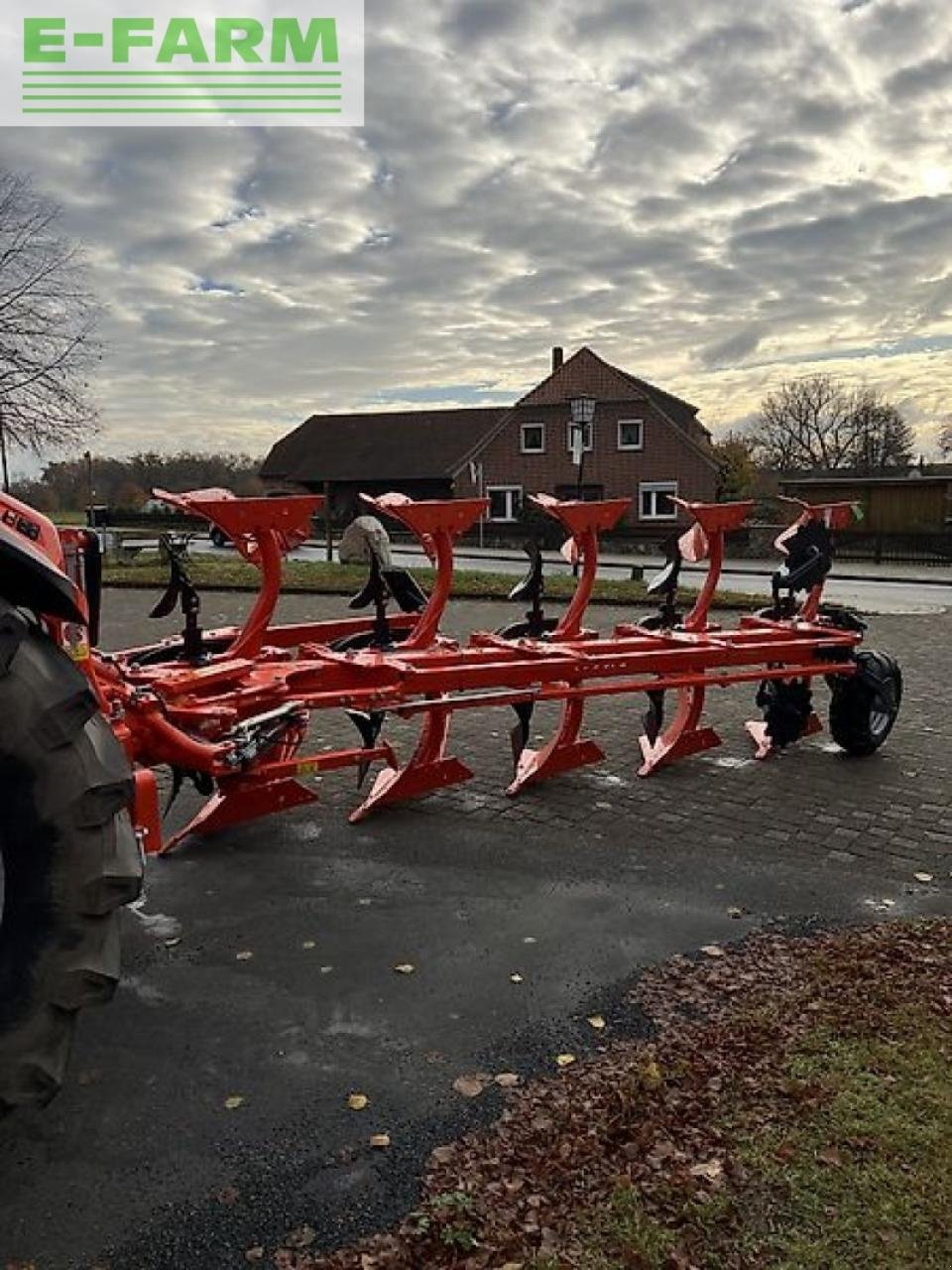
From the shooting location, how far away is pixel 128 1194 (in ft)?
8.54

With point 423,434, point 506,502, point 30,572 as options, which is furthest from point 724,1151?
point 423,434

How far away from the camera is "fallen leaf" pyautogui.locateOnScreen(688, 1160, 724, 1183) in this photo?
2.60 meters

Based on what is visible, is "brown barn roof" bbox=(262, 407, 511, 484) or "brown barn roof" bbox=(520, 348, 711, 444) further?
"brown barn roof" bbox=(262, 407, 511, 484)

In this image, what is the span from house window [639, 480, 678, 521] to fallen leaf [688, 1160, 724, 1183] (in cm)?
3723

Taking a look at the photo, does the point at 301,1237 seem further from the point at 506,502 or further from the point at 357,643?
the point at 506,502

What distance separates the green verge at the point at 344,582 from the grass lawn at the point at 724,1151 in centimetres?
1217

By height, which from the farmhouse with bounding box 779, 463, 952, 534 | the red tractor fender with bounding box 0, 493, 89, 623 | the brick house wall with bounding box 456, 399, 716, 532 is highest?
the brick house wall with bounding box 456, 399, 716, 532

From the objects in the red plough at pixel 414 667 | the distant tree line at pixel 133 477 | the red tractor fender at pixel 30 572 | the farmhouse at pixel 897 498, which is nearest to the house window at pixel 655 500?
the farmhouse at pixel 897 498

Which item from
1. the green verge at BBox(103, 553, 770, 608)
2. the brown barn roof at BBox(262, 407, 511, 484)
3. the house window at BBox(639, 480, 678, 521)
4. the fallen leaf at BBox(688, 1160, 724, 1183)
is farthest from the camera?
the brown barn roof at BBox(262, 407, 511, 484)

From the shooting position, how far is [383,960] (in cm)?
390

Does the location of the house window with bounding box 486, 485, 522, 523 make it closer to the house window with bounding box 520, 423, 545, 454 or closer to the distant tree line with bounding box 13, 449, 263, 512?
the house window with bounding box 520, 423, 545, 454

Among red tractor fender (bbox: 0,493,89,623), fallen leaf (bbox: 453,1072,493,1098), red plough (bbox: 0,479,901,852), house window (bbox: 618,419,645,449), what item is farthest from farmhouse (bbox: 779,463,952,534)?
red tractor fender (bbox: 0,493,89,623)

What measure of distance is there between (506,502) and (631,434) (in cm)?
598

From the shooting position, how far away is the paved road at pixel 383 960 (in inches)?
103
